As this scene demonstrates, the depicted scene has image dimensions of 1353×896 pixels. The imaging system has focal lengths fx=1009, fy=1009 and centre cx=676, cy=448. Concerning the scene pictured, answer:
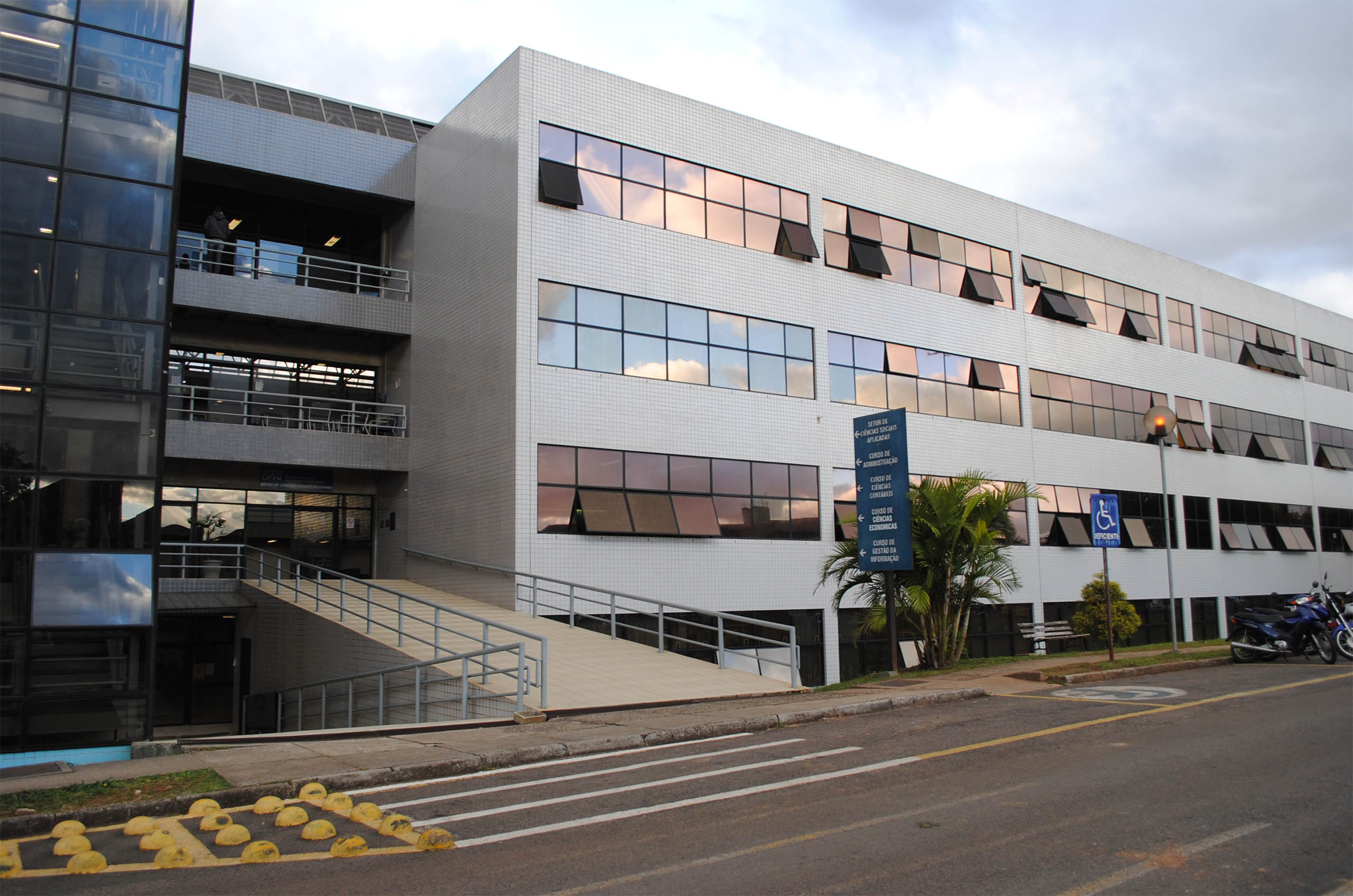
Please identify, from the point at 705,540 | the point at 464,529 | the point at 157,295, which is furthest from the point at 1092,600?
the point at 157,295

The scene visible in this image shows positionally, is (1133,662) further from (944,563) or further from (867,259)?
(867,259)

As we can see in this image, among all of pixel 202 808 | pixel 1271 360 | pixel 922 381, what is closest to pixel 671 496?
pixel 922 381

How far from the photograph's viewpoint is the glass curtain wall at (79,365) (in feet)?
40.2

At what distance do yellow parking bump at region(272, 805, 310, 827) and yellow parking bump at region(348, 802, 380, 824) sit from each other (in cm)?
32

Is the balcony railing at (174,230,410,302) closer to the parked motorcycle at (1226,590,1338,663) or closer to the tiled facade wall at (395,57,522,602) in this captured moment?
the tiled facade wall at (395,57,522,602)

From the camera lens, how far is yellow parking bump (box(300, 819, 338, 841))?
22.7 feet

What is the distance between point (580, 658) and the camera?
16.5 meters

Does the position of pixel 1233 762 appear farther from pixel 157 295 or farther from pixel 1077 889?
pixel 157 295

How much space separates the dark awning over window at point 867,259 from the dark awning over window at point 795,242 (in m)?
1.37

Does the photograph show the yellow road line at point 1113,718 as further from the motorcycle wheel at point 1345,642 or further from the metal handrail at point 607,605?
the metal handrail at point 607,605

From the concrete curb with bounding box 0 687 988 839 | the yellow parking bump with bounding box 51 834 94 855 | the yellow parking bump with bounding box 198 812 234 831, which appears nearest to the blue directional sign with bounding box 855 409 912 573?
the concrete curb with bounding box 0 687 988 839

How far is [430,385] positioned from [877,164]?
13.9 metres

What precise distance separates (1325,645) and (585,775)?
14.0 metres

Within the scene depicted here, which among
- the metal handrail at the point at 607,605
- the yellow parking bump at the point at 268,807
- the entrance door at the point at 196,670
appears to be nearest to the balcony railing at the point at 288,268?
the metal handrail at the point at 607,605
